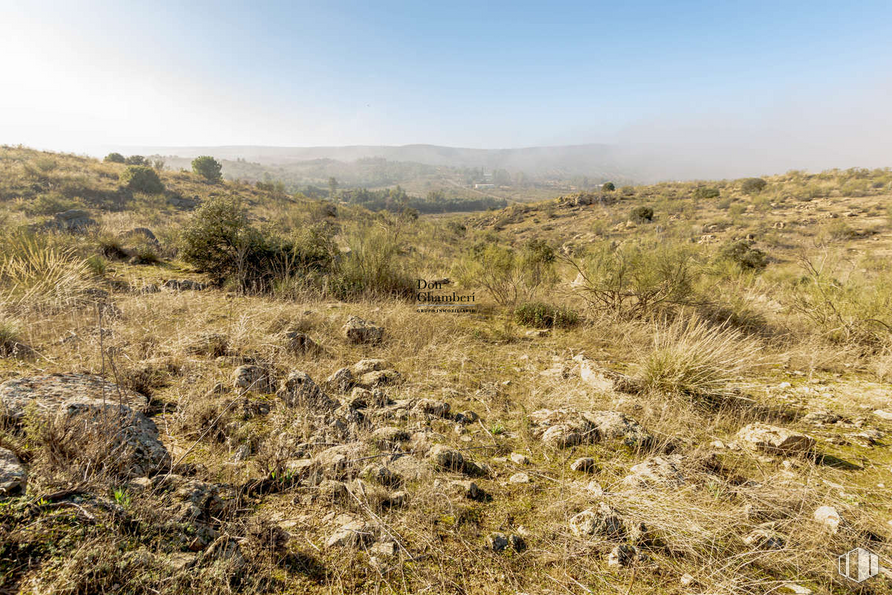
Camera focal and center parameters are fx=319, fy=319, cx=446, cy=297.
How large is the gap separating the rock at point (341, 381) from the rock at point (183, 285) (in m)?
4.24

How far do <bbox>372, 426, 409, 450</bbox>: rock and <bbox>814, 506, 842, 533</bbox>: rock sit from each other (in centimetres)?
243

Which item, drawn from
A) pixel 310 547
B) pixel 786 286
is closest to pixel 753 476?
pixel 310 547

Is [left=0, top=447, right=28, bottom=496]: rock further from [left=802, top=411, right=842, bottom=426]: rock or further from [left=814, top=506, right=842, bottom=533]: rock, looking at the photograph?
[left=802, top=411, right=842, bottom=426]: rock

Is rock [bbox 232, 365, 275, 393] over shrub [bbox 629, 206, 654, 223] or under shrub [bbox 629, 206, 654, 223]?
under

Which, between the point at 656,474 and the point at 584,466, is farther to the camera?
the point at 584,466

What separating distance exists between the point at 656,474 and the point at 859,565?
84cm

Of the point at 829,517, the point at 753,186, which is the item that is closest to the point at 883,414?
the point at 829,517

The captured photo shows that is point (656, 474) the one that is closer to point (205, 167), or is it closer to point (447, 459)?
point (447, 459)

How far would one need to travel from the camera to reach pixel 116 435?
1.73 meters

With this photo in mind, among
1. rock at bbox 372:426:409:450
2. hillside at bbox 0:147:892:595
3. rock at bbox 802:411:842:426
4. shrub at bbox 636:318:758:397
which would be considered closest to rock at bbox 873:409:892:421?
hillside at bbox 0:147:892:595

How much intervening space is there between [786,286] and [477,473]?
856cm

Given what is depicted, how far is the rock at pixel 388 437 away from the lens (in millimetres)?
2260

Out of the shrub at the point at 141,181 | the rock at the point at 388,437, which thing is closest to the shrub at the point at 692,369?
the rock at the point at 388,437

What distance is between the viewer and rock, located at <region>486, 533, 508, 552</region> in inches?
63.8
